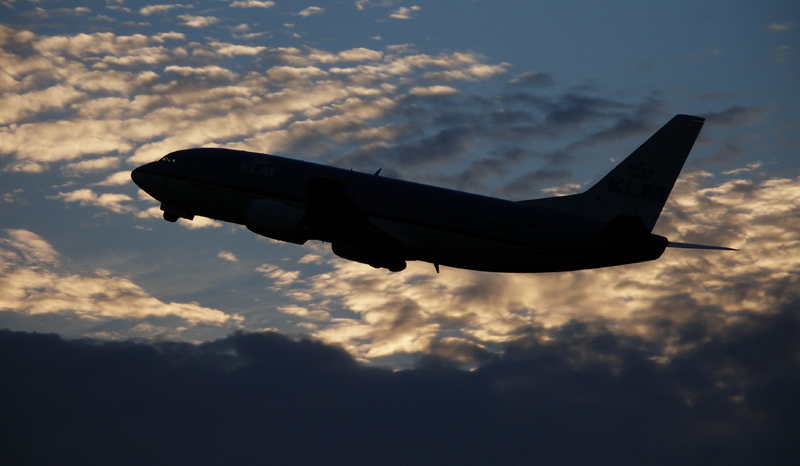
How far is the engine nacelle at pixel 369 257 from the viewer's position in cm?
3853

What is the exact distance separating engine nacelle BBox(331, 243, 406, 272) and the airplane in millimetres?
62

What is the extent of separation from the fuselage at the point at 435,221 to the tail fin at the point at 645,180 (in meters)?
1.27

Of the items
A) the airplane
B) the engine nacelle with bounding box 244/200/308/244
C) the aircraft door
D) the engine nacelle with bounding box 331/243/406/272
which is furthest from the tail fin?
the aircraft door

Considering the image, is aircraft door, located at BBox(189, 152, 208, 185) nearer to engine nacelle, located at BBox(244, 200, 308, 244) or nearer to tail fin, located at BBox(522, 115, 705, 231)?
engine nacelle, located at BBox(244, 200, 308, 244)

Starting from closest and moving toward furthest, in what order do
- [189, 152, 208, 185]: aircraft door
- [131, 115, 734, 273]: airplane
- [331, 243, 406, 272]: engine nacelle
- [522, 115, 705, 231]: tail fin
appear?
[131, 115, 734, 273]: airplane, [522, 115, 705, 231]: tail fin, [331, 243, 406, 272]: engine nacelle, [189, 152, 208, 185]: aircraft door

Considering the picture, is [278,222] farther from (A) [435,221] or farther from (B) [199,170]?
(B) [199,170]

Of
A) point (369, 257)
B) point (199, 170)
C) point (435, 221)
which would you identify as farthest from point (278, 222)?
point (199, 170)

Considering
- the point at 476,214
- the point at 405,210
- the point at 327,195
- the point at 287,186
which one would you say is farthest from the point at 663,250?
the point at 287,186

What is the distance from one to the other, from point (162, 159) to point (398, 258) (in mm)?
17557

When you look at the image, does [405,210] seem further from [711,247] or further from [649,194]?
[711,247]

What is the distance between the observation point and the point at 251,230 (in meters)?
37.8

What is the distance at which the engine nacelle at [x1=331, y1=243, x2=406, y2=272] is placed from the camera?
1517 inches

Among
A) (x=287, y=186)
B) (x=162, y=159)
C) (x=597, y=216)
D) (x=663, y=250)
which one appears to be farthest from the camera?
(x=162, y=159)

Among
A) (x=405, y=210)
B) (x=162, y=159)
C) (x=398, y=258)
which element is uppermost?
(x=162, y=159)
